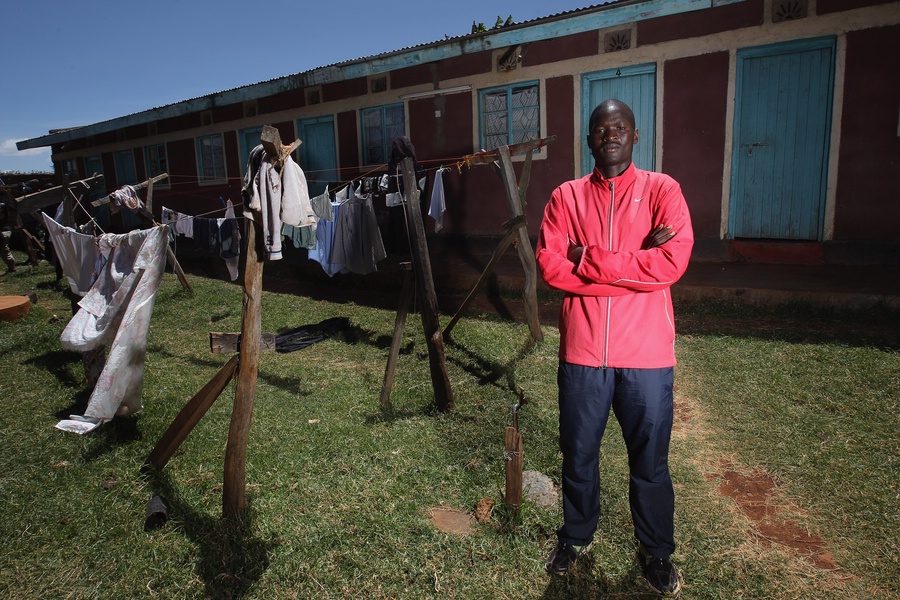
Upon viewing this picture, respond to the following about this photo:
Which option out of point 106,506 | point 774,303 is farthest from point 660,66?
point 106,506

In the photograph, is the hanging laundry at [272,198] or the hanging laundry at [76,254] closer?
the hanging laundry at [272,198]

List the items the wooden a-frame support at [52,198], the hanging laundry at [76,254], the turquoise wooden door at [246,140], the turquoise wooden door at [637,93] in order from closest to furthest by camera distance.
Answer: the hanging laundry at [76,254] → the wooden a-frame support at [52,198] → the turquoise wooden door at [637,93] → the turquoise wooden door at [246,140]

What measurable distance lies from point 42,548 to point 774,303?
676cm

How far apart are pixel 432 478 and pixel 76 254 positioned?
4126 mm

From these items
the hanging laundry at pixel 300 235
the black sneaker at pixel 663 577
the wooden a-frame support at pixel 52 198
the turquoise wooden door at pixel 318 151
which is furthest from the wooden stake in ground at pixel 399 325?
the turquoise wooden door at pixel 318 151

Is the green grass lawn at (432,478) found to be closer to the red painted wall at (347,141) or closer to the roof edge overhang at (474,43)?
the roof edge overhang at (474,43)

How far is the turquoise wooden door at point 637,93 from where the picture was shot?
8.47 m

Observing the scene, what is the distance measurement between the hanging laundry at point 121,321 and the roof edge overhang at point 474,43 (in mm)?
5672

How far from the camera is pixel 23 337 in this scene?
701 cm

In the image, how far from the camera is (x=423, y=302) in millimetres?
4520

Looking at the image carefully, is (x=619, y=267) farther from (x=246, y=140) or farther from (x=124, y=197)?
(x=246, y=140)

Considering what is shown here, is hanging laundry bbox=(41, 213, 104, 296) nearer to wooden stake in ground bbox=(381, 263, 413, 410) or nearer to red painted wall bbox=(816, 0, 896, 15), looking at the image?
wooden stake in ground bbox=(381, 263, 413, 410)

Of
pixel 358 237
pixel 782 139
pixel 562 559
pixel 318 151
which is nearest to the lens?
pixel 562 559

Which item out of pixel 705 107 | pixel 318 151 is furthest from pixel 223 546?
pixel 318 151
